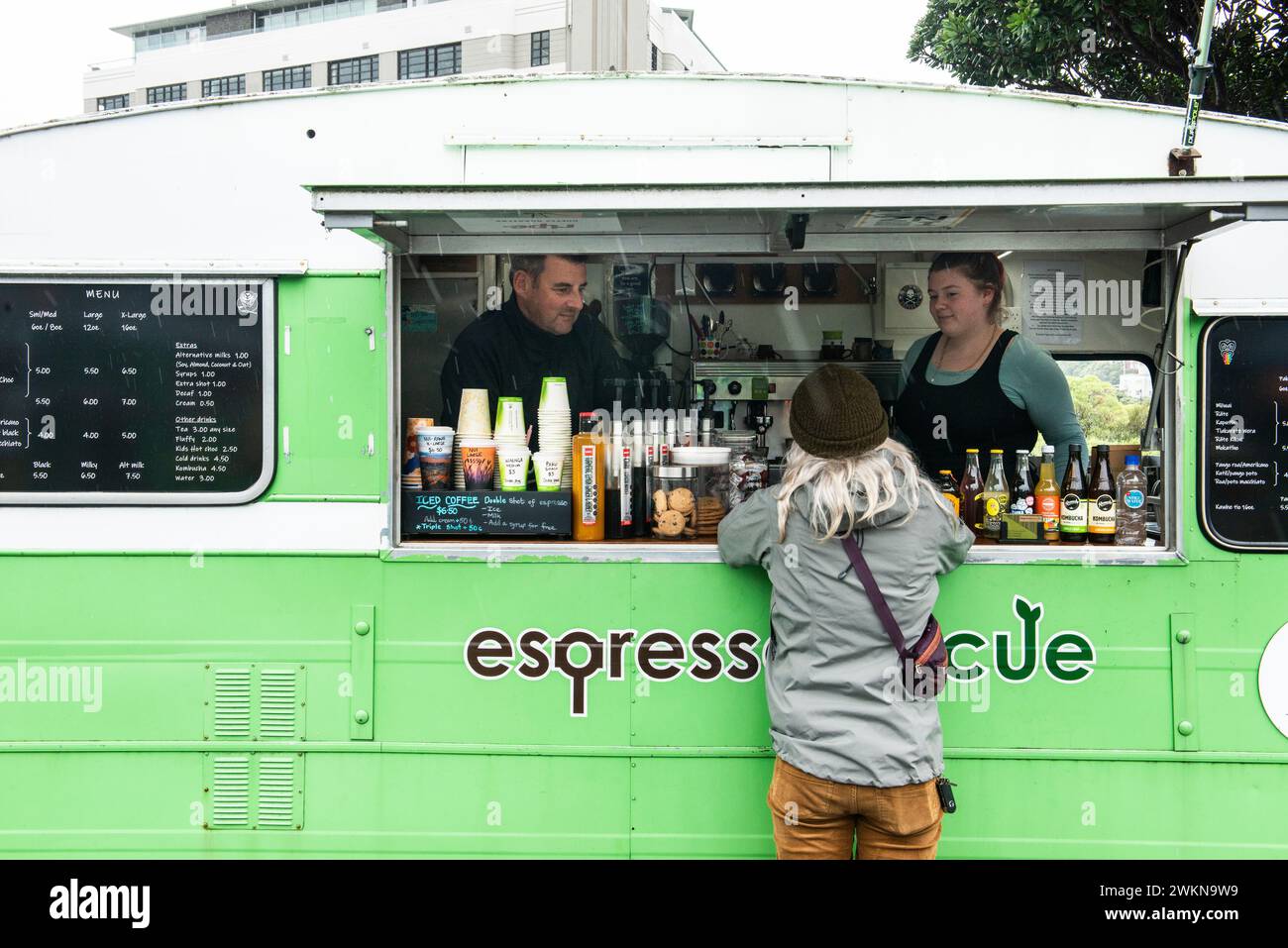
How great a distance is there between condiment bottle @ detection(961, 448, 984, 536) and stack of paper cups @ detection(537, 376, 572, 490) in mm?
1437

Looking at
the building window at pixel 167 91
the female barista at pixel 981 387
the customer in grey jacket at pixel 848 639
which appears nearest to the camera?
the customer in grey jacket at pixel 848 639

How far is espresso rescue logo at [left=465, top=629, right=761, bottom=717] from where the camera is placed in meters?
3.28

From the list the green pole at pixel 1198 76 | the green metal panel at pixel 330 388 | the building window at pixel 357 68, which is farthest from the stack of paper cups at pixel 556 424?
the building window at pixel 357 68

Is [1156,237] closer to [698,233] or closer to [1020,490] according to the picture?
[1020,490]

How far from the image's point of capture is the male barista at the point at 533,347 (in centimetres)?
374

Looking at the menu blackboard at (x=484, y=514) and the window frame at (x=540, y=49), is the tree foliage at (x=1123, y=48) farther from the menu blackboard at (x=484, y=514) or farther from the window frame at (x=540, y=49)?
the window frame at (x=540, y=49)

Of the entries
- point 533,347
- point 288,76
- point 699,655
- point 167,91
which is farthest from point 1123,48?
point 167,91

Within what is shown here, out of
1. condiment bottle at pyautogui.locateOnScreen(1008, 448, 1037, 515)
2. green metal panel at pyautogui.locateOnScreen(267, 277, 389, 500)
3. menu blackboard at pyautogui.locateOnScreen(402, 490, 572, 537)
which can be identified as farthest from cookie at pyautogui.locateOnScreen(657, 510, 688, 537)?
condiment bottle at pyautogui.locateOnScreen(1008, 448, 1037, 515)

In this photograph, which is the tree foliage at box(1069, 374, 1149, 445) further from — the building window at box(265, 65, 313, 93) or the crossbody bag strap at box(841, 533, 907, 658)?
the building window at box(265, 65, 313, 93)

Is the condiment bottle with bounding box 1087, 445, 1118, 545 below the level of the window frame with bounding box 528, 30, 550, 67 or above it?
below

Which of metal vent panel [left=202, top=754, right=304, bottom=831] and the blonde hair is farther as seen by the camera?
metal vent panel [left=202, top=754, right=304, bottom=831]

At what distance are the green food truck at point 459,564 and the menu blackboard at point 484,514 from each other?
0.33ft

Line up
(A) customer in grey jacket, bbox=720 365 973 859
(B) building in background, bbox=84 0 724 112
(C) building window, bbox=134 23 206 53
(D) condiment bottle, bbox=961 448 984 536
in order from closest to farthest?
(A) customer in grey jacket, bbox=720 365 973 859, (D) condiment bottle, bbox=961 448 984 536, (B) building in background, bbox=84 0 724 112, (C) building window, bbox=134 23 206 53

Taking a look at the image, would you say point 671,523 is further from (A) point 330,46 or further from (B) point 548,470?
(A) point 330,46
